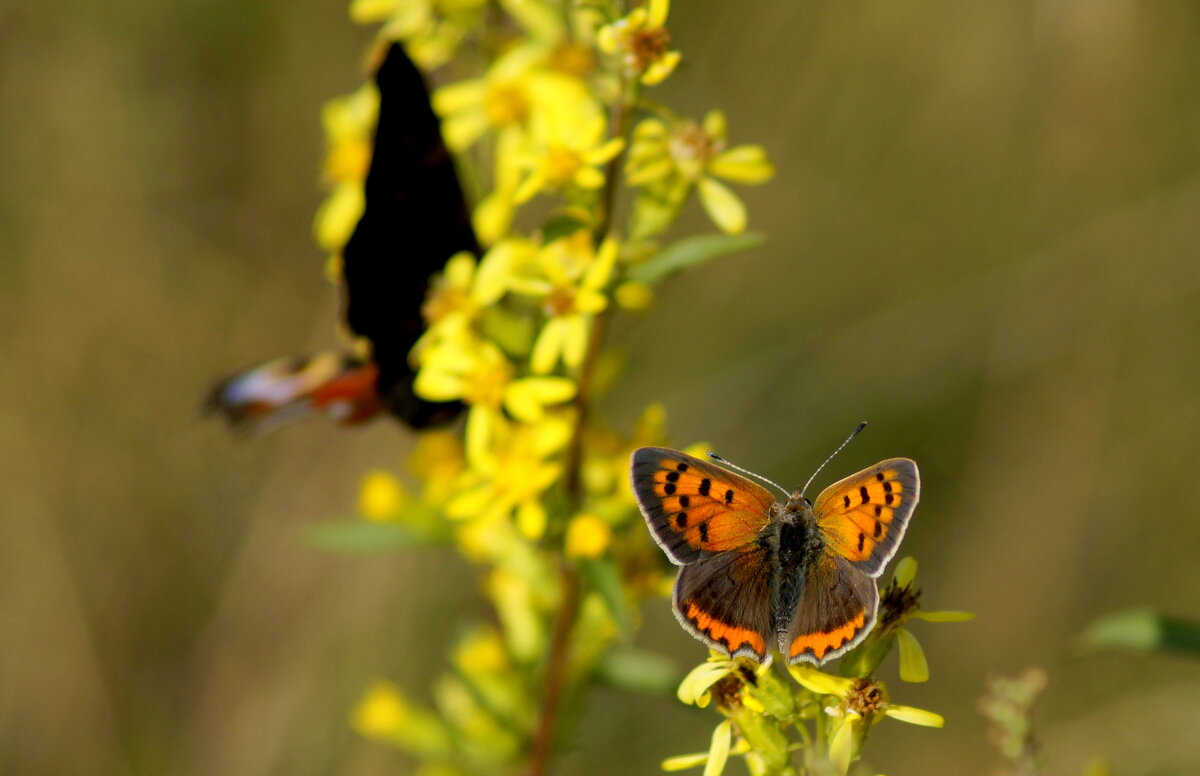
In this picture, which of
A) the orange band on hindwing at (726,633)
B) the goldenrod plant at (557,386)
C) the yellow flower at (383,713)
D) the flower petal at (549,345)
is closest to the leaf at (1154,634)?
the goldenrod plant at (557,386)

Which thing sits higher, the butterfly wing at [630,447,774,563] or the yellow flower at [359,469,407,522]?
the yellow flower at [359,469,407,522]

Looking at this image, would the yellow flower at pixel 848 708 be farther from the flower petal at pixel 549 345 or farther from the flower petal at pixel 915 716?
the flower petal at pixel 549 345

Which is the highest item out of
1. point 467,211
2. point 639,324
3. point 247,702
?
point 639,324

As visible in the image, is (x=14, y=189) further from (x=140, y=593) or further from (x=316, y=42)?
(x=140, y=593)

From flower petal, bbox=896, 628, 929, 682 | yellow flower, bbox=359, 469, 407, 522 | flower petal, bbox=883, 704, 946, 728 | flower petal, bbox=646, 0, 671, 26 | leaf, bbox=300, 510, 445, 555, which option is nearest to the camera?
flower petal, bbox=883, 704, 946, 728

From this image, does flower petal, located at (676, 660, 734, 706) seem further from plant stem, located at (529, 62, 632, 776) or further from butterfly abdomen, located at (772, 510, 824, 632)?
plant stem, located at (529, 62, 632, 776)

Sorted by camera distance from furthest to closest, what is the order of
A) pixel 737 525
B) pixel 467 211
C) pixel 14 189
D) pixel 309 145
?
pixel 309 145, pixel 14 189, pixel 467 211, pixel 737 525

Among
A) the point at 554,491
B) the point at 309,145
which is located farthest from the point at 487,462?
the point at 309,145

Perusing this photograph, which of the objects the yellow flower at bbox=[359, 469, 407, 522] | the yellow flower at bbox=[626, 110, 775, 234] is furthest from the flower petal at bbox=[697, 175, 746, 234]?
the yellow flower at bbox=[359, 469, 407, 522]
